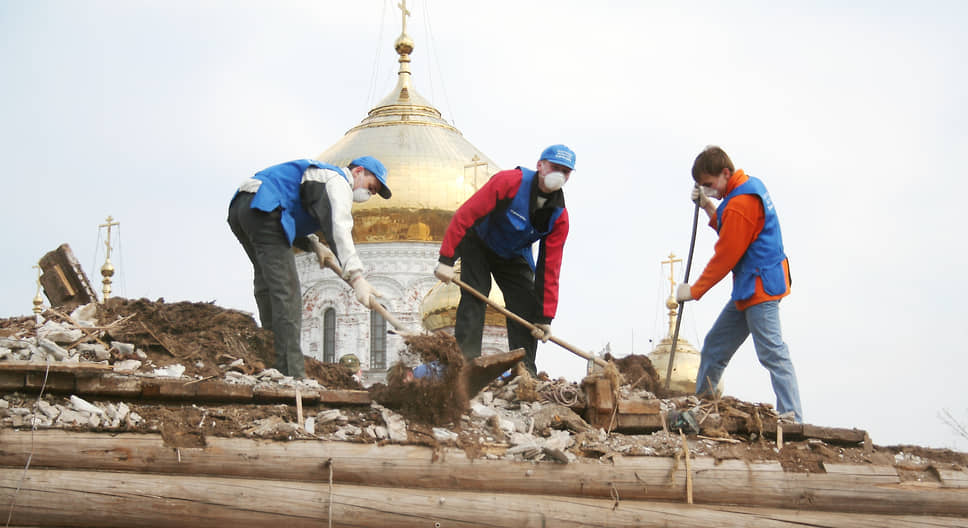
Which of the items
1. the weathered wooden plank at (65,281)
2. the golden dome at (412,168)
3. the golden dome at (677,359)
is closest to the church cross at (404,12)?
the golden dome at (412,168)

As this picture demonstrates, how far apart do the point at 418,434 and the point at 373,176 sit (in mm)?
2365

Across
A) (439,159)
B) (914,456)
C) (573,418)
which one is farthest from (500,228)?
(439,159)

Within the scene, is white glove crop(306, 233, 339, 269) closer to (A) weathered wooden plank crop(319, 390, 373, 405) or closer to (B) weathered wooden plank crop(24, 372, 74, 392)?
(A) weathered wooden plank crop(319, 390, 373, 405)

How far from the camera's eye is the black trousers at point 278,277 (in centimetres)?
754

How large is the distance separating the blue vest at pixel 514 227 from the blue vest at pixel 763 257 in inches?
53.4

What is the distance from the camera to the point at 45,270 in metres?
9.16

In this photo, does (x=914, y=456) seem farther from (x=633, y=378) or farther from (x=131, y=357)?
(x=131, y=357)

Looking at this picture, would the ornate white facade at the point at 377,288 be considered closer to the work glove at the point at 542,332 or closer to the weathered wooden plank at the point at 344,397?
the work glove at the point at 542,332

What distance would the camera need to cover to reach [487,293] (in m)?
8.52

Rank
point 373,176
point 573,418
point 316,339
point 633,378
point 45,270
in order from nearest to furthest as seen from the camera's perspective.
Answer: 1. point 573,418
2. point 373,176
3. point 633,378
4. point 45,270
5. point 316,339

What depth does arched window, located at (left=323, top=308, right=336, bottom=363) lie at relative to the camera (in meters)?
31.4

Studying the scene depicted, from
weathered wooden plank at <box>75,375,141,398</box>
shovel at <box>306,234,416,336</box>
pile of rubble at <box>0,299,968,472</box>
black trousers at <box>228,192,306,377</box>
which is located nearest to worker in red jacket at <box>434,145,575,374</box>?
shovel at <box>306,234,416,336</box>

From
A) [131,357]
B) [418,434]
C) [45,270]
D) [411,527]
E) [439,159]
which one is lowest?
[411,527]

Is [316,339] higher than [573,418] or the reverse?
higher
